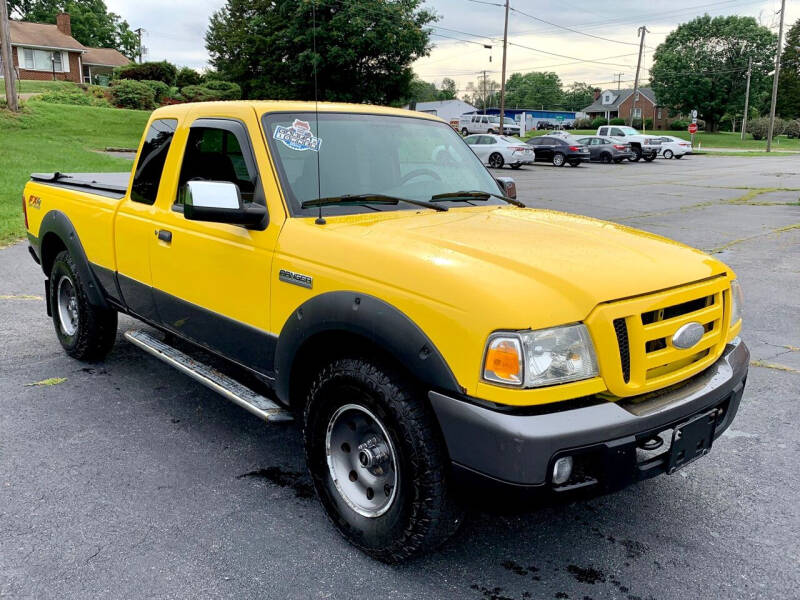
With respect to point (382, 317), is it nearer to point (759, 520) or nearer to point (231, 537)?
point (231, 537)

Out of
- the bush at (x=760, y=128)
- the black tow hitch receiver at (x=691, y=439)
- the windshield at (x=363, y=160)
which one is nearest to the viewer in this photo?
the black tow hitch receiver at (x=691, y=439)

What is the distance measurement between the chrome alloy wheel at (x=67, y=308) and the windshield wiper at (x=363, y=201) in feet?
9.43

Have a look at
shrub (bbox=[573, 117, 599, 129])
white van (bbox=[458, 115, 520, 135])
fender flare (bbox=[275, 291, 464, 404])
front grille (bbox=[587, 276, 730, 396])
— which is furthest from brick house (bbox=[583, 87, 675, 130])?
fender flare (bbox=[275, 291, 464, 404])

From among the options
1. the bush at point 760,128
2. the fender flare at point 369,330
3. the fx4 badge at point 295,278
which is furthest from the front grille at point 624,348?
the bush at point 760,128

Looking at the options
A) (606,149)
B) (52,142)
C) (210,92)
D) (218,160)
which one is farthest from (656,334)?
(210,92)

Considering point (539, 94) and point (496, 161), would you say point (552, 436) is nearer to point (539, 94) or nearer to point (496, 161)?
point (496, 161)

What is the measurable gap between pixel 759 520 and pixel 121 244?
4018 mm

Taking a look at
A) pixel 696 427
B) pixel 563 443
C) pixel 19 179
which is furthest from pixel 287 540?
pixel 19 179

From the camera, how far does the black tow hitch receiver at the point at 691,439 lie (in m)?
2.71

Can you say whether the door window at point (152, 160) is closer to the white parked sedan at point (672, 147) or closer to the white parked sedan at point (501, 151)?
the white parked sedan at point (501, 151)

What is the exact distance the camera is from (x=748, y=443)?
4.14 m

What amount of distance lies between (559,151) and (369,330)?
33.0m

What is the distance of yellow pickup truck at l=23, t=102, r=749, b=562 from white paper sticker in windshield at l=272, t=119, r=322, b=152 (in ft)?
0.06

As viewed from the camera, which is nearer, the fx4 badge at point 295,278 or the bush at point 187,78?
the fx4 badge at point 295,278
